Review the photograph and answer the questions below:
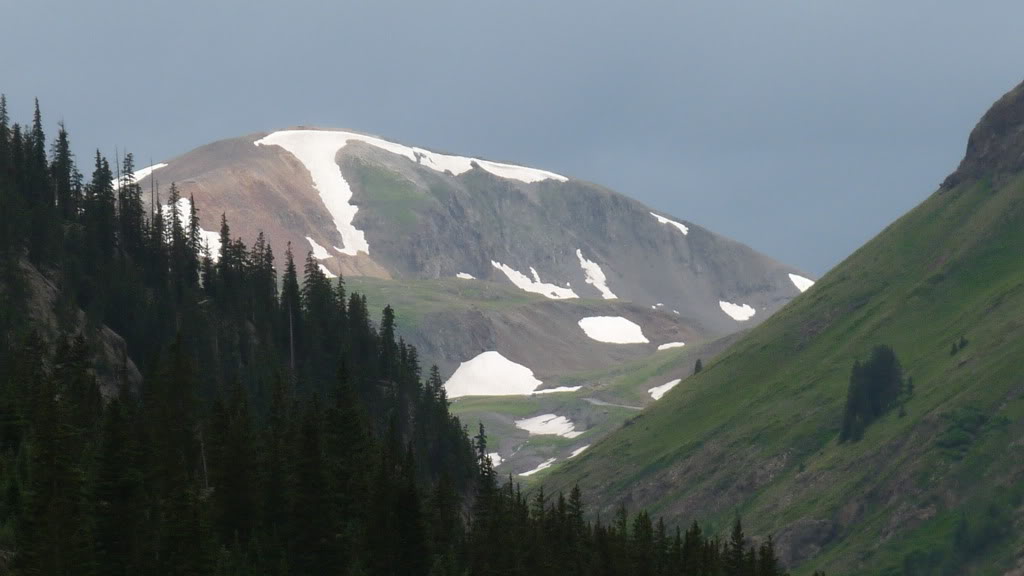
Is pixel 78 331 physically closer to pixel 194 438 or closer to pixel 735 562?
pixel 194 438

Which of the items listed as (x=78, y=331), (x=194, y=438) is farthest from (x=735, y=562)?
(x=78, y=331)

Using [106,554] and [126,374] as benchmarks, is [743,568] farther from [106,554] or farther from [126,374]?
[106,554]

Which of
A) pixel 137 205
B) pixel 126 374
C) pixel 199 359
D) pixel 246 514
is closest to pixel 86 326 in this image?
pixel 126 374

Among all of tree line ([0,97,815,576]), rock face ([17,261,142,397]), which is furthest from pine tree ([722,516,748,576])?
rock face ([17,261,142,397])

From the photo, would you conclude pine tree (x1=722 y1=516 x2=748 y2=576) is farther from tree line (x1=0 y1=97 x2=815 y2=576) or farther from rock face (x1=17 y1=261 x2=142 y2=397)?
rock face (x1=17 y1=261 x2=142 y2=397)

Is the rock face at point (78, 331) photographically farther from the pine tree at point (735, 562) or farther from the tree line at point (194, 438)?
the pine tree at point (735, 562)

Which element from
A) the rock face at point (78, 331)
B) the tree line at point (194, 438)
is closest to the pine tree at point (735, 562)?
the tree line at point (194, 438)

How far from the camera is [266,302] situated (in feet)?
628

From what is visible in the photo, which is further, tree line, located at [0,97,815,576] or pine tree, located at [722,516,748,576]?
pine tree, located at [722,516,748,576]

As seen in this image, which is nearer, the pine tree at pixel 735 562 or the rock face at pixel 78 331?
the rock face at pixel 78 331

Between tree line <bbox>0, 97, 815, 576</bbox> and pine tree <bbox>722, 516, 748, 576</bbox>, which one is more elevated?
tree line <bbox>0, 97, 815, 576</bbox>

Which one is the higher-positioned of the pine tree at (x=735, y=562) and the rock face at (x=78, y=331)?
the rock face at (x=78, y=331)

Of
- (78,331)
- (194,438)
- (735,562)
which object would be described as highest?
(78,331)

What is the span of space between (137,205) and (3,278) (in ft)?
138
